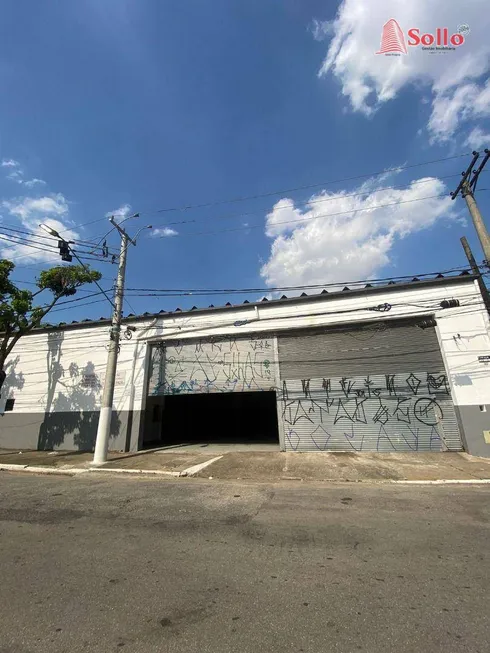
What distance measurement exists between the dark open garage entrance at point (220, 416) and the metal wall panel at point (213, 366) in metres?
5.39

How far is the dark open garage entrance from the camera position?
21750 mm

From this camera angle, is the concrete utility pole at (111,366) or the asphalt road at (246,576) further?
the concrete utility pole at (111,366)

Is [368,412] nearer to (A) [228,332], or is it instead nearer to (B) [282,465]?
(B) [282,465]

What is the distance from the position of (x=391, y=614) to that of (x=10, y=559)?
4.50 m

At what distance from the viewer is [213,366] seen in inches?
611

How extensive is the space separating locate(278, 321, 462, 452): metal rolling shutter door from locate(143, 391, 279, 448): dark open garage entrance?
8731mm

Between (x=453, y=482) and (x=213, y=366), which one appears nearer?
(x=453, y=482)

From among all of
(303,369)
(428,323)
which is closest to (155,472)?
(303,369)

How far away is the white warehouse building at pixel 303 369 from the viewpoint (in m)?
12.6

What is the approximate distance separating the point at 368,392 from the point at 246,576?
1097 cm

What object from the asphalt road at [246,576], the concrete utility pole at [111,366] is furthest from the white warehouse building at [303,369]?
the asphalt road at [246,576]

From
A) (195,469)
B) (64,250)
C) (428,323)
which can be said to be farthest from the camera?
(428,323)

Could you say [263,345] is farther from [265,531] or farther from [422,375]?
[265,531]

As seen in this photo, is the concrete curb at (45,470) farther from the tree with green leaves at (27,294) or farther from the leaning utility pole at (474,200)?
the leaning utility pole at (474,200)
